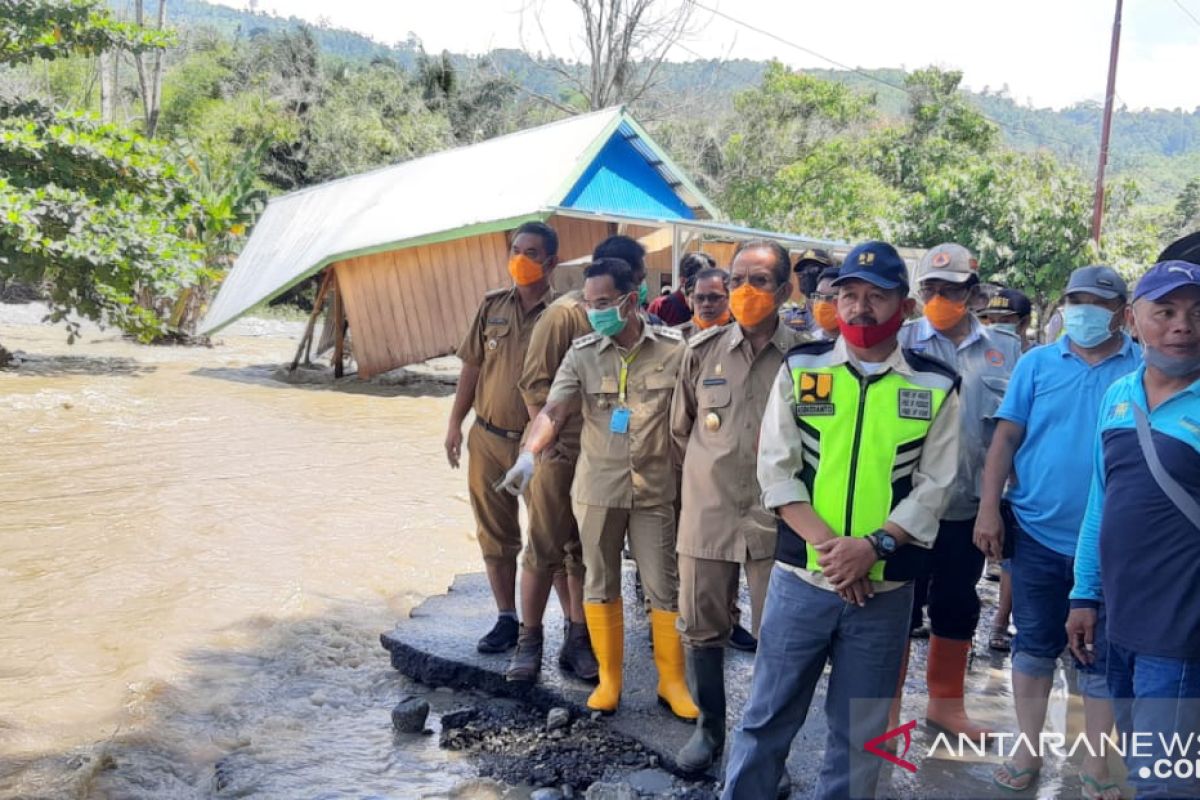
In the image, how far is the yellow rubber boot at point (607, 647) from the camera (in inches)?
149

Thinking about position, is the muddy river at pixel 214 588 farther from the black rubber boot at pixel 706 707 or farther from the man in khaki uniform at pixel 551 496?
the black rubber boot at pixel 706 707

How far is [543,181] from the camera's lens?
44.9 ft

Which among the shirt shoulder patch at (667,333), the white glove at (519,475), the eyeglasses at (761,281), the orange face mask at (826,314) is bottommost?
the white glove at (519,475)

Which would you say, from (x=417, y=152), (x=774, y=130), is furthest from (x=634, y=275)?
(x=774, y=130)

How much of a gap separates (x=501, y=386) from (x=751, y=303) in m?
1.45

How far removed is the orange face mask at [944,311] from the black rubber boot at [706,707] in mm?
1628

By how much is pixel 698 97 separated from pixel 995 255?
14808 millimetres

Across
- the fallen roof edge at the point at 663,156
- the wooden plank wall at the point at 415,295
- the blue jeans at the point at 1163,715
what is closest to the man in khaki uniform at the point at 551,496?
the blue jeans at the point at 1163,715

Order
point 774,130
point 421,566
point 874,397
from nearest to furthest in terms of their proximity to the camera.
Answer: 1. point 874,397
2. point 421,566
3. point 774,130

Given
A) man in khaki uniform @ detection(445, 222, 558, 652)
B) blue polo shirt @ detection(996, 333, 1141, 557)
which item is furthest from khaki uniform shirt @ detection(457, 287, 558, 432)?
blue polo shirt @ detection(996, 333, 1141, 557)

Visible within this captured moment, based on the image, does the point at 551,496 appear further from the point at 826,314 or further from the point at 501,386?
the point at 826,314

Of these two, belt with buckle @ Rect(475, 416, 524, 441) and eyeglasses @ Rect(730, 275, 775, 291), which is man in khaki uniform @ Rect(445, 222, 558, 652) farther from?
eyeglasses @ Rect(730, 275, 775, 291)

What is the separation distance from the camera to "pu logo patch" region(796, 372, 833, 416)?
2670mm

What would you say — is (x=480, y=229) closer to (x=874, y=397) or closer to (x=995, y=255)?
(x=995, y=255)
